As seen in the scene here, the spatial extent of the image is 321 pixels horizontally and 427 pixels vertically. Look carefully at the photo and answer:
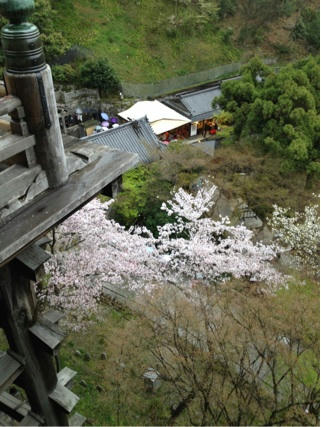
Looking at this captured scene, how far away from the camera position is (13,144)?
2436 millimetres

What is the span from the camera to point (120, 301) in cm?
1252

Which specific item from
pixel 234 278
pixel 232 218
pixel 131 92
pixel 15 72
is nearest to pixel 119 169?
pixel 15 72

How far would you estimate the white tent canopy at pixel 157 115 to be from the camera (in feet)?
76.0

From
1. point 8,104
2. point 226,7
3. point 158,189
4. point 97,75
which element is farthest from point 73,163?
point 226,7

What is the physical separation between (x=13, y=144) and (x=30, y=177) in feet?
0.89

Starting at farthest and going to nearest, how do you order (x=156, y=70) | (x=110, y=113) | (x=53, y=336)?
(x=156, y=70) < (x=110, y=113) < (x=53, y=336)

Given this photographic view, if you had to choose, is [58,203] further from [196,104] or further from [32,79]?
[196,104]

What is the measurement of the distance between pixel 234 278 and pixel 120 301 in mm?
3589

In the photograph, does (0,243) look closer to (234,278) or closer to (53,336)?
(53,336)

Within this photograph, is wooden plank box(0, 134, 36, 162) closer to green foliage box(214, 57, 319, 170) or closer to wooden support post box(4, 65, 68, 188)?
wooden support post box(4, 65, 68, 188)

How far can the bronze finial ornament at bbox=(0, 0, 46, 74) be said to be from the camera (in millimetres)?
2164

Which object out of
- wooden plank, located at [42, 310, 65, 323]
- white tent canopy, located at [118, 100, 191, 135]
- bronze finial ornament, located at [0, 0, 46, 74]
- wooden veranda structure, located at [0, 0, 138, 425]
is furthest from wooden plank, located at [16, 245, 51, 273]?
white tent canopy, located at [118, 100, 191, 135]

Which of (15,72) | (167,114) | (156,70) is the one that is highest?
A: (15,72)

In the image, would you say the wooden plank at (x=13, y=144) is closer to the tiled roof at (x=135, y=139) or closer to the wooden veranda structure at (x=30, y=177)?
the wooden veranda structure at (x=30, y=177)
